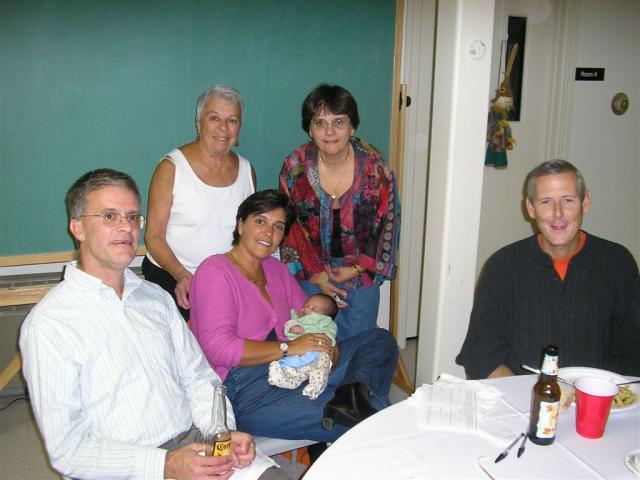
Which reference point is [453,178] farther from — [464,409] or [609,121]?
[609,121]

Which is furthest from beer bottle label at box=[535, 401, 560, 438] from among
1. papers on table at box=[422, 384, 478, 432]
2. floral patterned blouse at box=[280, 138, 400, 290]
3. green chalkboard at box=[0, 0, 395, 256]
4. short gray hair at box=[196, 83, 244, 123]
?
green chalkboard at box=[0, 0, 395, 256]

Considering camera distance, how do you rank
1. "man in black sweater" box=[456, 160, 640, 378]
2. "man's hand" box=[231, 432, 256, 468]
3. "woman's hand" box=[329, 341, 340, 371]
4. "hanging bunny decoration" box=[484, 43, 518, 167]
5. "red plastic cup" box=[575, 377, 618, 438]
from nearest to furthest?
1. "red plastic cup" box=[575, 377, 618, 438]
2. "man's hand" box=[231, 432, 256, 468]
3. "man in black sweater" box=[456, 160, 640, 378]
4. "woman's hand" box=[329, 341, 340, 371]
5. "hanging bunny decoration" box=[484, 43, 518, 167]

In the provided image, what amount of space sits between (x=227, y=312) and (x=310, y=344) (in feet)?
1.02

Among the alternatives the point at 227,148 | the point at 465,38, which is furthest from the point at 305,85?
the point at 465,38

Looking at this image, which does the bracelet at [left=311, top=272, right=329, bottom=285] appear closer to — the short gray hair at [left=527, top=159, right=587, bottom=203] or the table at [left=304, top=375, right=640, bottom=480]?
the short gray hair at [left=527, top=159, right=587, bottom=203]

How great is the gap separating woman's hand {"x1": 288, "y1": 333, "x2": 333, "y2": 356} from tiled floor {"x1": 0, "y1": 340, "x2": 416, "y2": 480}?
1227mm

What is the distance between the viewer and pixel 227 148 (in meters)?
2.33

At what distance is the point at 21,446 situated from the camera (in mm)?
2539

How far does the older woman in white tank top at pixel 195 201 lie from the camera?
7.43 feet

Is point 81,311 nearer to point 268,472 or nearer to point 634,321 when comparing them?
point 268,472

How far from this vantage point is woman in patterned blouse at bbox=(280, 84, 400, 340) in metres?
2.31

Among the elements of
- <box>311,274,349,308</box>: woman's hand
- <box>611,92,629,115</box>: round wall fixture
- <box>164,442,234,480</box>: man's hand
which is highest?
<box>611,92,629,115</box>: round wall fixture

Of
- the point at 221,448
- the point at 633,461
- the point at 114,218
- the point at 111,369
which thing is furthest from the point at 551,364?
the point at 114,218

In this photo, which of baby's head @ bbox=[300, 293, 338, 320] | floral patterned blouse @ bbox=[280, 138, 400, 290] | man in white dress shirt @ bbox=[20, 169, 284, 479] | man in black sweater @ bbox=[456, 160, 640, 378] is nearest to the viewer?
man in white dress shirt @ bbox=[20, 169, 284, 479]
